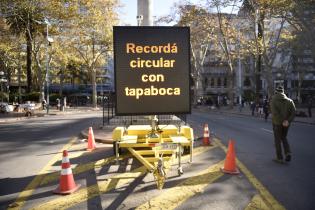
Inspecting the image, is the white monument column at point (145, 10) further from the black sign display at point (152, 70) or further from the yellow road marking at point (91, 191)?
the yellow road marking at point (91, 191)

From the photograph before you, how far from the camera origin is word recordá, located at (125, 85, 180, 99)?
8.43m

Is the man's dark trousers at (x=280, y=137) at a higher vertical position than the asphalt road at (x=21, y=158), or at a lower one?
higher

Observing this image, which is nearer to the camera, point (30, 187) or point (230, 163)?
point (30, 187)

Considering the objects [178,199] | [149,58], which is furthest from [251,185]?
[149,58]

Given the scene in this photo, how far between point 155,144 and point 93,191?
69.2 inches

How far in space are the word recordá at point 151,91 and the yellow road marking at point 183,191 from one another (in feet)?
6.12

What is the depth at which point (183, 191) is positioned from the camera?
6895 millimetres

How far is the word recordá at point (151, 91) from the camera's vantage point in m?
8.43

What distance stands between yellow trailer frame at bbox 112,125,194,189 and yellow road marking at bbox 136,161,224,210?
349 millimetres

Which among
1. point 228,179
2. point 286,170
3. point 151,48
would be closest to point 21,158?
point 151,48

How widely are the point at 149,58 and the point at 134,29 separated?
70 centimetres

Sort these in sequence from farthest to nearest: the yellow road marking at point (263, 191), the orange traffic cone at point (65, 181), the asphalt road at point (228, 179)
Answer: the orange traffic cone at point (65, 181) → the asphalt road at point (228, 179) → the yellow road marking at point (263, 191)

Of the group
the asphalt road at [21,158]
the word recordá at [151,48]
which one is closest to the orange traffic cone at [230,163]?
the word recordá at [151,48]

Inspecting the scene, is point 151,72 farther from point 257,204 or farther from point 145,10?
point 145,10
